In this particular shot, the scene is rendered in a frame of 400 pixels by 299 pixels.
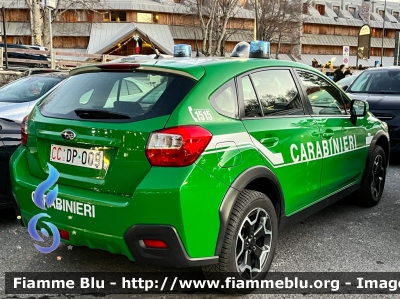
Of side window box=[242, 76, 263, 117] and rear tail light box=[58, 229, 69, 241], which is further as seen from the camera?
side window box=[242, 76, 263, 117]

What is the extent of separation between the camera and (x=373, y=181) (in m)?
5.07

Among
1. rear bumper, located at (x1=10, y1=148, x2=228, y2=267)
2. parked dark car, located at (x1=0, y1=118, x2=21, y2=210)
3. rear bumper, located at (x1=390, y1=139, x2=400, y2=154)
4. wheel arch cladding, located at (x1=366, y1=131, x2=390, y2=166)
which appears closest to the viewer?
rear bumper, located at (x1=10, y1=148, x2=228, y2=267)

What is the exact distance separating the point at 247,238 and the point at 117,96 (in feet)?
4.30

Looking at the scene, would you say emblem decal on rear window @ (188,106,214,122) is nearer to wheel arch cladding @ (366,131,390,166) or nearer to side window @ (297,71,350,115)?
side window @ (297,71,350,115)

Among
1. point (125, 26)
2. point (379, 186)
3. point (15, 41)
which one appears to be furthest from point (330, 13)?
point (379, 186)

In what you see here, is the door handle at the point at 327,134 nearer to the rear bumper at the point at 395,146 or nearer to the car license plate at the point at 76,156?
the car license plate at the point at 76,156

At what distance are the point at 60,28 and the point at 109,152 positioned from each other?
1703 inches

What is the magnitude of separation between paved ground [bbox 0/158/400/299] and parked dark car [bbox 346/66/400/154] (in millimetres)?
2547

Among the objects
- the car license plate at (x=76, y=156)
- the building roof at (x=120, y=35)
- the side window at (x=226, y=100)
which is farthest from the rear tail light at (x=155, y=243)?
the building roof at (x=120, y=35)

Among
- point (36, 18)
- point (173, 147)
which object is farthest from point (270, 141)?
point (36, 18)

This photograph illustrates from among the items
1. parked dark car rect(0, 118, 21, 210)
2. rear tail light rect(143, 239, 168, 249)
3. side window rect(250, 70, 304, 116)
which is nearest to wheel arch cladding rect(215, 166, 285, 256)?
rear tail light rect(143, 239, 168, 249)

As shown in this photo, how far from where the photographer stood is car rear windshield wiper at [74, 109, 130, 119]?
2.85 m

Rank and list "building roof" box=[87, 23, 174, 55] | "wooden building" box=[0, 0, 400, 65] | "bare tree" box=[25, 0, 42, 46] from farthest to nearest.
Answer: "wooden building" box=[0, 0, 400, 65] → "building roof" box=[87, 23, 174, 55] → "bare tree" box=[25, 0, 42, 46]

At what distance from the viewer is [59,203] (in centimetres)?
293
